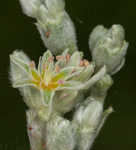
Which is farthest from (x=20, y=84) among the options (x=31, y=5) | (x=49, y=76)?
(x=31, y=5)

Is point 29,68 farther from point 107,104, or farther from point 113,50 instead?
point 107,104

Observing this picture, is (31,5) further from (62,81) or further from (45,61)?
(62,81)

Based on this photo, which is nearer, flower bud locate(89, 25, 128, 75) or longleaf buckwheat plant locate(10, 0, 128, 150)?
longleaf buckwheat plant locate(10, 0, 128, 150)

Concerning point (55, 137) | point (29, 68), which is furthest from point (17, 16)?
point (55, 137)

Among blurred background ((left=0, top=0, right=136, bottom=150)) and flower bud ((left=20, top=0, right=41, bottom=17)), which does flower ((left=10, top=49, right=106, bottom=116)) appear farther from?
blurred background ((left=0, top=0, right=136, bottom=150))

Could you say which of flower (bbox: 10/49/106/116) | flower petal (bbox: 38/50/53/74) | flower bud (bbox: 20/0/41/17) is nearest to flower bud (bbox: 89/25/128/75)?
flower (bbox: 10/49/106/116)

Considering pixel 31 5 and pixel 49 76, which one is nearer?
pixel 49 76

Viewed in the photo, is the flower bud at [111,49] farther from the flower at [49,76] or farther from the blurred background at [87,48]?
the blurred background at [87,48]
